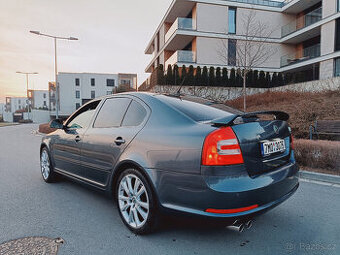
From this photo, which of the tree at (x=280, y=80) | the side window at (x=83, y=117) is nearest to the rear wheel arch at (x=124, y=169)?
the side window at (x=83, y=117)

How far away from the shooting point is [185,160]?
6.98ft

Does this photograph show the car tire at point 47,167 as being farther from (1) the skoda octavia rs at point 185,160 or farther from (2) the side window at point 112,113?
(2) the side window at point 112,113

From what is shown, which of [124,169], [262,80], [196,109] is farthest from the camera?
[262,80]

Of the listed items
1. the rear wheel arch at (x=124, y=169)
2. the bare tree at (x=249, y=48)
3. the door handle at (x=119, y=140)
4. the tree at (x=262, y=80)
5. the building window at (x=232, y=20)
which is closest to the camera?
the rear wheel arch at (x=124, y=169)

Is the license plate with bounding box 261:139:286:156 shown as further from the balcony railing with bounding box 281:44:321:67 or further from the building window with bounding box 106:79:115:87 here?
the building window with bounding box 106:79:115:87

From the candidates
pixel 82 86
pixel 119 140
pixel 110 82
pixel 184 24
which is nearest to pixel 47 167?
pixel 119 140

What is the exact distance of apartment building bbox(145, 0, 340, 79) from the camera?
67.9ft

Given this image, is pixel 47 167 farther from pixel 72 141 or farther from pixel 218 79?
pixel 218 79

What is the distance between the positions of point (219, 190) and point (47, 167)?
383 cm

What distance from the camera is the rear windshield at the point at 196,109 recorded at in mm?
2418

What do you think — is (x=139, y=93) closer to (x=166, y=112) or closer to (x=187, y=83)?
(x=166, y=112)

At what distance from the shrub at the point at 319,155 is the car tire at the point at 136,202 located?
4.18 metres

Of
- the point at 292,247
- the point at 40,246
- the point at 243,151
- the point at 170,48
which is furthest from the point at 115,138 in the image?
the point at 170,48

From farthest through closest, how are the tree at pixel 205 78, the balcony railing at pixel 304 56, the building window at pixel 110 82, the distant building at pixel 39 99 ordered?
the distant building at pixel 39 99 → the building window at pixel 110 82 → the balcony railing at pixel 304 56 → the tree at pixel 205 78
